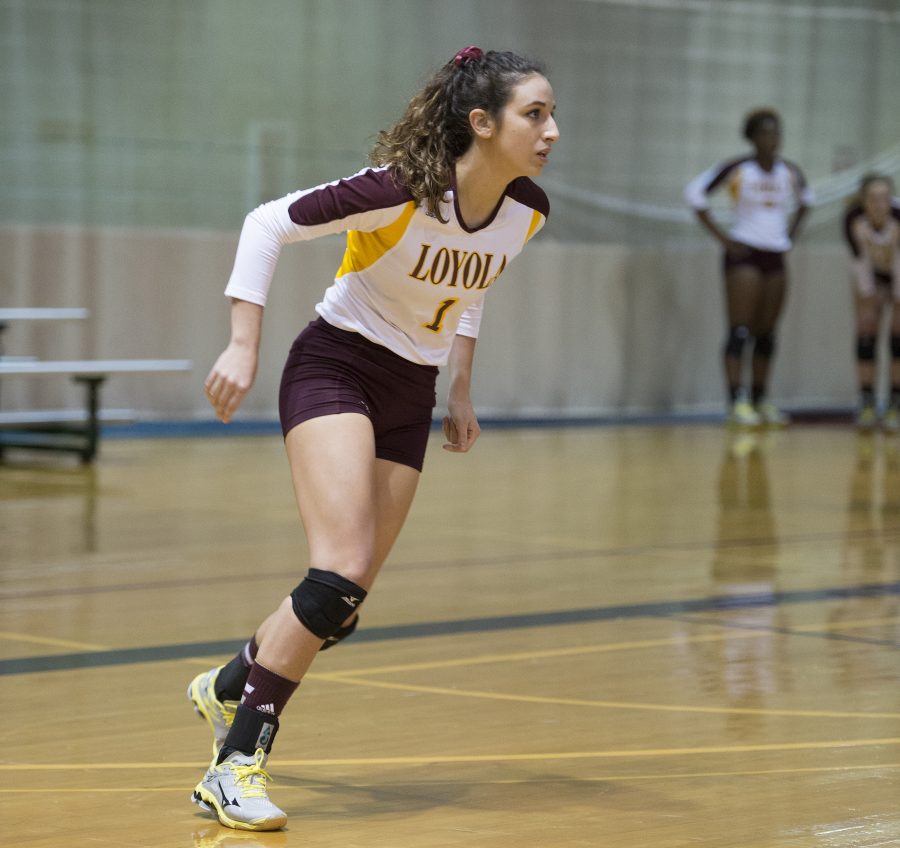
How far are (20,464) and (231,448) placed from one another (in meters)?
1.36

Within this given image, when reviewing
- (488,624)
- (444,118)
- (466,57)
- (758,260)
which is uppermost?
(466,57)

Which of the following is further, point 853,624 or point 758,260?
point 758,260

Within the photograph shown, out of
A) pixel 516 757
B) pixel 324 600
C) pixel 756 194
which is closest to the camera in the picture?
pixel 324 600

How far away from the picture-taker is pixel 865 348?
12.2 meters

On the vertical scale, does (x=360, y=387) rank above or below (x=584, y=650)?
above

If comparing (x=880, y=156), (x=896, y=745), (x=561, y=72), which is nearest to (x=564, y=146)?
(x=561, y=72)

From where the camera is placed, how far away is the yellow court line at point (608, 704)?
3.76 meters

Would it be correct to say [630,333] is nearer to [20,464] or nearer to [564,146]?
[564,146]

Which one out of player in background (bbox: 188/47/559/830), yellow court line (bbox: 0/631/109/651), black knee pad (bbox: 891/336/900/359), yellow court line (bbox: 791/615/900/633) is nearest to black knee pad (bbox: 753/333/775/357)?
black knee pad (bbox: 891/336/900/359)

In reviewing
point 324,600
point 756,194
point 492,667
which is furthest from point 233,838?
point 756,194

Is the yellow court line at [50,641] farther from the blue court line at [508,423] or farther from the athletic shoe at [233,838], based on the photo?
the blue court line at [508,423]

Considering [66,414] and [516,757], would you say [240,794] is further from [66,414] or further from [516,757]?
[66,414]

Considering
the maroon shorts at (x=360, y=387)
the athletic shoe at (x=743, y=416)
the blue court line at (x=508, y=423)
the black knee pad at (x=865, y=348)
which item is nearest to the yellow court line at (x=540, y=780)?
the maroon shorts at (x=360, y=387)

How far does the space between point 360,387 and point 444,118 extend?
504 millimetres
